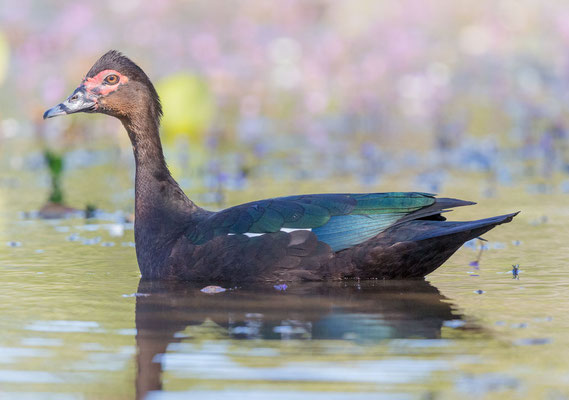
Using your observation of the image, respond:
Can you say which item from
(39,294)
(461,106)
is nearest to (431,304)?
(39,294)

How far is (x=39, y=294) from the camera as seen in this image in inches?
269

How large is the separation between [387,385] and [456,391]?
0.94 ft

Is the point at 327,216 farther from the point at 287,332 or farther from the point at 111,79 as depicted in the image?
the point at 111,79

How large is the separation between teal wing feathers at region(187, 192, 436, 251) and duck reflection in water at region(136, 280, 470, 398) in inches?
13.4

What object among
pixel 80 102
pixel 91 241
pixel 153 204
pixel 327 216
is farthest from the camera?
pixel 91 241

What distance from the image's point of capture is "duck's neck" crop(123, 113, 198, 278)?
749cm

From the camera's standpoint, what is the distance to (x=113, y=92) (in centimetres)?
807

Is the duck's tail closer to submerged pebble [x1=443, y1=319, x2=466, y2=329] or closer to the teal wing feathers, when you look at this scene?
the teal wing feathers

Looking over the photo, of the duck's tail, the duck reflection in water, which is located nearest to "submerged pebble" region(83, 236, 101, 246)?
the duck reflection in water

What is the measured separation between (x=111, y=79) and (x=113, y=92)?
0.32 ft

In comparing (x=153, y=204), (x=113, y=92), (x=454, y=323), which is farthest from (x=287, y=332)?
(x=113, y=92)

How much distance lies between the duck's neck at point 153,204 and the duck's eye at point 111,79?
29cm

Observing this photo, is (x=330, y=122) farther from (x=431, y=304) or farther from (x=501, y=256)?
(x=431, y=304)

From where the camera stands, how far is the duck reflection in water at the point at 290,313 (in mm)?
5586
